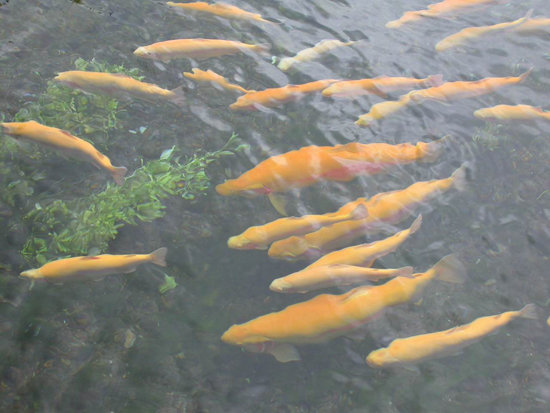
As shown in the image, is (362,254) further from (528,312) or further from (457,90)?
(457,90)

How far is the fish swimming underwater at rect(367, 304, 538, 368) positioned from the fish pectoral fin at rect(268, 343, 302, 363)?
1.79ft

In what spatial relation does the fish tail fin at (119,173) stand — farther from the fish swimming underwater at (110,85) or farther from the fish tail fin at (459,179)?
the fish tail fin at (459,179)

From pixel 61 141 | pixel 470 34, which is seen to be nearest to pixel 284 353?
pixel 61 141

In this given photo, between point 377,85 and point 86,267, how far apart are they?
12.0 ft

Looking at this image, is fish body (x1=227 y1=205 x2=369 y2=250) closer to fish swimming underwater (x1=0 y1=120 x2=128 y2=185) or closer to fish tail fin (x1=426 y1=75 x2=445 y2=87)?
fish swimming underwater (x1=0 y1=120 x2=128 y2=185)

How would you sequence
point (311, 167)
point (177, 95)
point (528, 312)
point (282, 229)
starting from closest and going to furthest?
point (528, 312) → point (282, 229) → point (311, 167) → point (177, 95)

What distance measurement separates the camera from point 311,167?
4328mm

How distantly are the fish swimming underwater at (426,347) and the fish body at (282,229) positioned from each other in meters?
1.05

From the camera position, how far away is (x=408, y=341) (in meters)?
3.55

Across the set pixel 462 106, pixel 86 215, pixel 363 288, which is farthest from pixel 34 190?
pixel 462 106

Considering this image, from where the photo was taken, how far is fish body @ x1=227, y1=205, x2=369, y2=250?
155 inches

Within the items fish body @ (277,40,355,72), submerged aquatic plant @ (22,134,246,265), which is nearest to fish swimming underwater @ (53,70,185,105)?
submerged aquatic plant @ (22,134,246,265)

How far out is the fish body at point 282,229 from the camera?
394cm

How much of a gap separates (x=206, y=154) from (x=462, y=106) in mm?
3071
